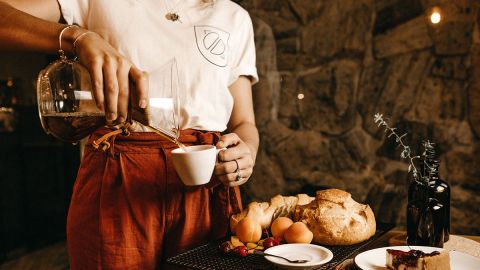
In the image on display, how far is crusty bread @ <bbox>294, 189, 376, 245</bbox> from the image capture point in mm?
1185

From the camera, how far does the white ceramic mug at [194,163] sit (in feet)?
3.04

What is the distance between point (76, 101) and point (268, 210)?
0.70m

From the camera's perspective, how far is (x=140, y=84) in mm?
805

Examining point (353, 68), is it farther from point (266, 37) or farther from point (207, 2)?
point (207, 2)

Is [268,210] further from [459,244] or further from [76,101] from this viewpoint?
[76,101]

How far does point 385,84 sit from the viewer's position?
8.83ft

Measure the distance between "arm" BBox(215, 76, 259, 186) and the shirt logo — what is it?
0.17 m

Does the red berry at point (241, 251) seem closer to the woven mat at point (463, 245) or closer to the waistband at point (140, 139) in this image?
the waistband at point (140, 139)

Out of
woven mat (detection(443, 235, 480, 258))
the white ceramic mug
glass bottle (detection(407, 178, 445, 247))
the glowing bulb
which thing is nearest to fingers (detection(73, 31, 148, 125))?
the white ceramic mug

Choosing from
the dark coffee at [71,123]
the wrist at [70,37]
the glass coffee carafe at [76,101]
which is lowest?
the dark coffee at [71,123]

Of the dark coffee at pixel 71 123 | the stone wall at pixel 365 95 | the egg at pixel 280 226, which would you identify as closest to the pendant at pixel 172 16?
the dark coffee at pixel 71 123

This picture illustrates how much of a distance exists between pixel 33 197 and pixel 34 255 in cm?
76

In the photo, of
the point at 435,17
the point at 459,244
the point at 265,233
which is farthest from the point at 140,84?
the point at 435,17

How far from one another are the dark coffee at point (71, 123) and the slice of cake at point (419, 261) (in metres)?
0.69
